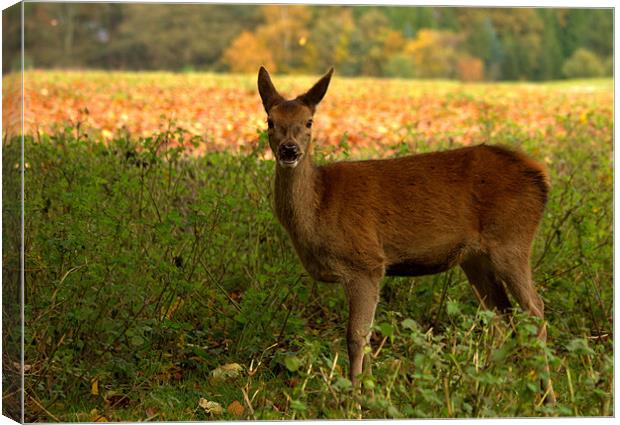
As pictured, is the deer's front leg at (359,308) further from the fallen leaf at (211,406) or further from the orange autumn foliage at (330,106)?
the orange autumn foliage at (330,106)

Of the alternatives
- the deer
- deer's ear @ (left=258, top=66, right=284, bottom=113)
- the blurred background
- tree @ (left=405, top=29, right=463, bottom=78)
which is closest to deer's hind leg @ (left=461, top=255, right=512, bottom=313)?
the deer

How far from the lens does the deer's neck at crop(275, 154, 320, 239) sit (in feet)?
19.7

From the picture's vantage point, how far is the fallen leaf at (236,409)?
5.86 metres

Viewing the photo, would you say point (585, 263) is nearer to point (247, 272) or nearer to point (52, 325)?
point (247, 272)

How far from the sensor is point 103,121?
1292 centimetres

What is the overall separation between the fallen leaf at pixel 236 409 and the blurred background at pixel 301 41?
16369mm

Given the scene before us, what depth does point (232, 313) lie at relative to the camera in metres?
6.71

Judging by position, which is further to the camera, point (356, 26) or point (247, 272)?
point (356, 26)

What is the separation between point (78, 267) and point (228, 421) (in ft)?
3.49

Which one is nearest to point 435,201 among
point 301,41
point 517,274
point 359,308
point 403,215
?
point 403,215

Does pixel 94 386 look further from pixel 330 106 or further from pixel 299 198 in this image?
pixel 330 106

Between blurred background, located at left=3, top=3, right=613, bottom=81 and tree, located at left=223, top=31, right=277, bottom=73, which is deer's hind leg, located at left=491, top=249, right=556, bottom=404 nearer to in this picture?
blurred background, located at left=3, top=3, right=613, bottom=81

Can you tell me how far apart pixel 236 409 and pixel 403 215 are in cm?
132

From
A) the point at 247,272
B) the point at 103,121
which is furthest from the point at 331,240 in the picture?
the point at 103,121
